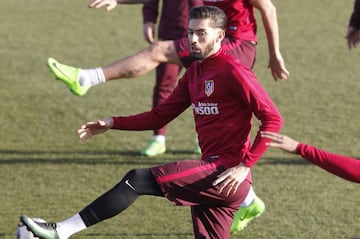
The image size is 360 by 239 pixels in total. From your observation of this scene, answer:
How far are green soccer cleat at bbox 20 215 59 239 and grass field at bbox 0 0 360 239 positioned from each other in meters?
1.54

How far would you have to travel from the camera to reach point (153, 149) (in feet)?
33.1

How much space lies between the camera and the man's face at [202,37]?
637 centimetres

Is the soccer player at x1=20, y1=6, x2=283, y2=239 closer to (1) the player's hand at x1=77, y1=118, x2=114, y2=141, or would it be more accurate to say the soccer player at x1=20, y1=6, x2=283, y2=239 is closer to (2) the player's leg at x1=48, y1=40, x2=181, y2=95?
(1) the player's hand at x1=77, y1=118, x2=114, y2=141

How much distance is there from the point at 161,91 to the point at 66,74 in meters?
2.53

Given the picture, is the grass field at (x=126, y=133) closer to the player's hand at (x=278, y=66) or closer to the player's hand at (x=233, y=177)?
the player's hand at (x=278, y=66)

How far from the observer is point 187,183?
248 inches

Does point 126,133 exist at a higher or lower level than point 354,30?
lower

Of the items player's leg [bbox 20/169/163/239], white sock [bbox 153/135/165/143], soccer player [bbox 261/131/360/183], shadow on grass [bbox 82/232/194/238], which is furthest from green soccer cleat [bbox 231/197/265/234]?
soccer player [bbox 261/131/360/183]

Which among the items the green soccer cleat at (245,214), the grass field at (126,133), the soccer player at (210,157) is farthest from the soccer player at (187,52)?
the soccer player at (210,157)

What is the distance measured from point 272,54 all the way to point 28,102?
15.7ft

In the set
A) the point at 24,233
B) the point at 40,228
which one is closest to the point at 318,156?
the point at 40,228

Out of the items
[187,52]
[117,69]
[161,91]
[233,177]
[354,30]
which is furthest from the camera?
[161,91]

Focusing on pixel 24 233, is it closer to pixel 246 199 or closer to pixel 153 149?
pixel 246 199

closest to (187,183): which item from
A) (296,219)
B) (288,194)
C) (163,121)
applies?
(163,121)
